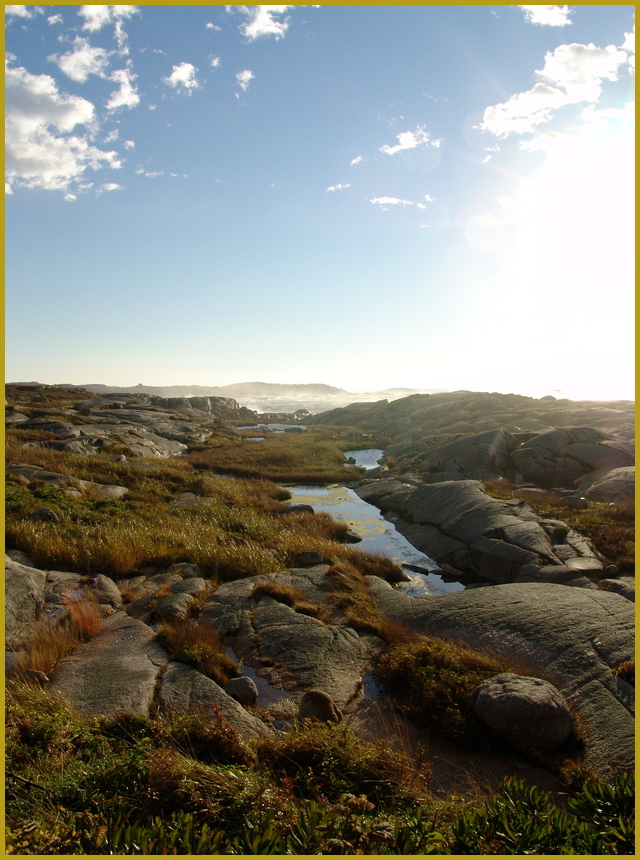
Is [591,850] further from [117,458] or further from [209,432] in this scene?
[209,432]

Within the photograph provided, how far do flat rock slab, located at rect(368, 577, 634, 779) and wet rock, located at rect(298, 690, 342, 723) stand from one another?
4509 mm

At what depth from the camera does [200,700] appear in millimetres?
8797

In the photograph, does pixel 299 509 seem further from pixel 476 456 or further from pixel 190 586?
pixel 476 456

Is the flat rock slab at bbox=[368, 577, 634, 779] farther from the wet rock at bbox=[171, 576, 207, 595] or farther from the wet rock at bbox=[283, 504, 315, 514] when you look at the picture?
the wet rock at bbox=[283, 504, 315, 514]

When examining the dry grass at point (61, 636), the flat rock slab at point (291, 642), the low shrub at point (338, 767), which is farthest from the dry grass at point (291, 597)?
the low shrub at point (338, 767)

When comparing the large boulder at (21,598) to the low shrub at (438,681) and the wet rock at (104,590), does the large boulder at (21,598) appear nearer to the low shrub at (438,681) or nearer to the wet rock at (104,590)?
the wet rock at (104,590)

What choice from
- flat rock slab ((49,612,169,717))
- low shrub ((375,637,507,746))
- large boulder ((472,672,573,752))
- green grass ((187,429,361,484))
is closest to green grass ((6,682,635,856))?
flat rock slab ((49,612,169,717))

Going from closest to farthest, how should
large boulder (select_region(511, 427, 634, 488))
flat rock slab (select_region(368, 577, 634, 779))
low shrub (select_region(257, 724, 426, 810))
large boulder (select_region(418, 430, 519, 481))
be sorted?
low shrub (select_region(257, 724, 426, 810)) → flat rock slab (select_region(368, 577, 634, 779)) → large boulder (select_region(511, 427, 634, 488)) → large boulder (select_region(418, 430, 519, 481))

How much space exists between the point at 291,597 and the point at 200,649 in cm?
442

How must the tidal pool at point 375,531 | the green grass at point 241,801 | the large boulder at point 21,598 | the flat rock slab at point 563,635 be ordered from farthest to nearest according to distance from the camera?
the tidal pool at point 375,531
the large boulder at point 21,598
the flat rock slab at point 563,635
the green grass at point 241,801

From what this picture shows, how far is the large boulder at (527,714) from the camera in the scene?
817cm

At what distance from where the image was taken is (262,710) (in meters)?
9.16

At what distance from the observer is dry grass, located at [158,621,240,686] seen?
1005cm

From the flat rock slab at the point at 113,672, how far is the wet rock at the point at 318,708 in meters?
2.98
